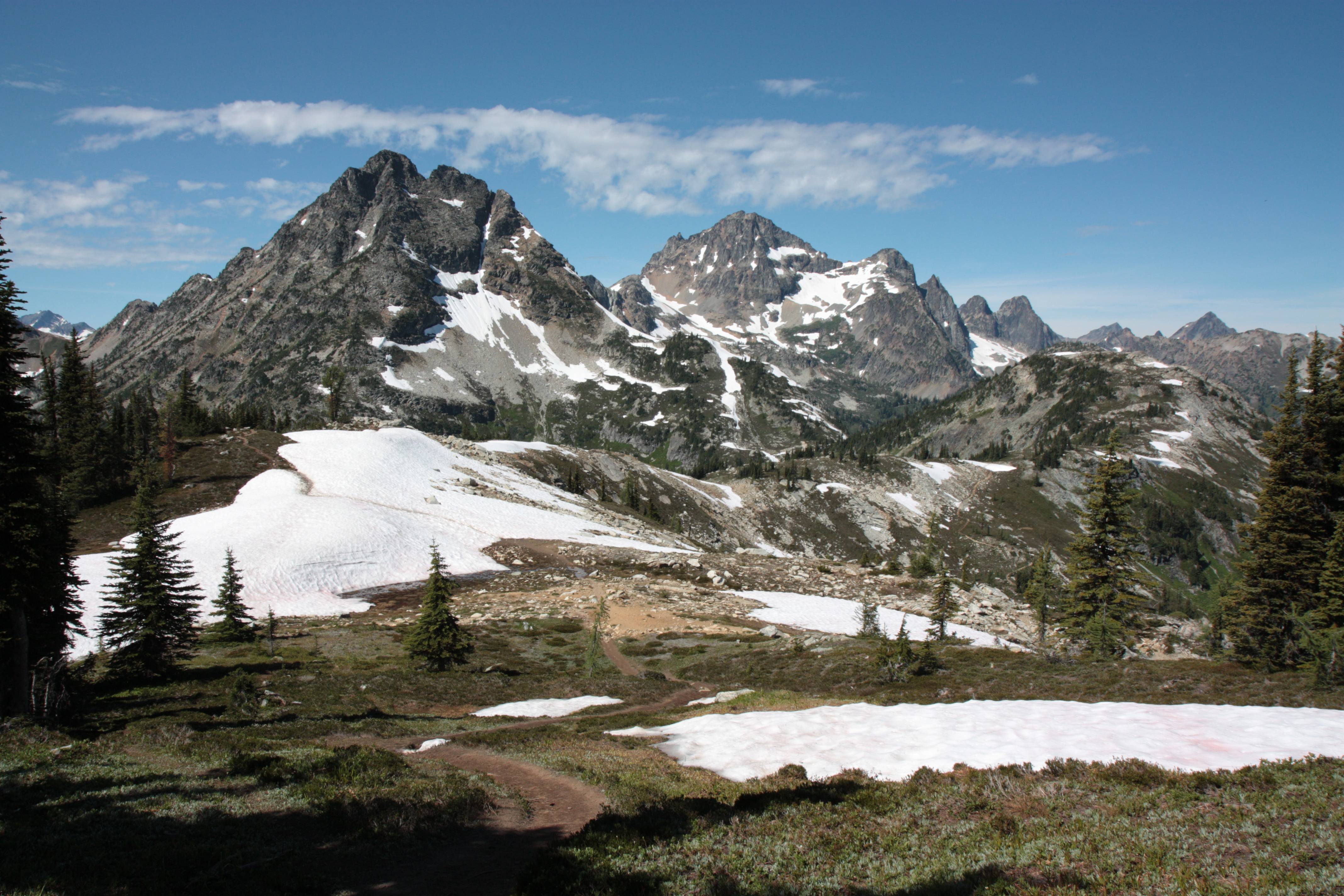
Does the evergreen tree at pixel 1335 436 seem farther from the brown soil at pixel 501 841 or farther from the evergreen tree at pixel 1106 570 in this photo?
the brown soil at pixel 501 841

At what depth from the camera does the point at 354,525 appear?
63281mm

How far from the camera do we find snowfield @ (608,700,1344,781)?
14.4m

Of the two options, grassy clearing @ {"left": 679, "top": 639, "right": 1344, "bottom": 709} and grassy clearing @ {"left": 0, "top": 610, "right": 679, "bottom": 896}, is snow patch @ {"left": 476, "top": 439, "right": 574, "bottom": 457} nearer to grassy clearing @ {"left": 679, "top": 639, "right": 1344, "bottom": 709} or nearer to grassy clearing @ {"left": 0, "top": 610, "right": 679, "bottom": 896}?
grassy clearing @ {"left": 679, "top": 639, "right": 1344, "bottom": 709}

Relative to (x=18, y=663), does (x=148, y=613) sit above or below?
below

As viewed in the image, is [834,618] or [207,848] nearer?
[207,848]

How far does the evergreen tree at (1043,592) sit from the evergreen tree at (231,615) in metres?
53.1

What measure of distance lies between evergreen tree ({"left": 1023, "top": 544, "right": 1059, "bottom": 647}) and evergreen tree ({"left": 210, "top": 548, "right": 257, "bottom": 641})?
53126 millimetres

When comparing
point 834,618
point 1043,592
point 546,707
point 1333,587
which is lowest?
point 834,618

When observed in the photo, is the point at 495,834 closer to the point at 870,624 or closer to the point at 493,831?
the point at 493,831

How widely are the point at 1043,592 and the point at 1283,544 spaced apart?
21.8m

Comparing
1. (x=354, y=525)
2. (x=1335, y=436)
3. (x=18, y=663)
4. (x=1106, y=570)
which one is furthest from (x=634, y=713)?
(x=354, y=525)

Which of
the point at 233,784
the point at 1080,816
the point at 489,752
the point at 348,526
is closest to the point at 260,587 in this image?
the point at 348,526

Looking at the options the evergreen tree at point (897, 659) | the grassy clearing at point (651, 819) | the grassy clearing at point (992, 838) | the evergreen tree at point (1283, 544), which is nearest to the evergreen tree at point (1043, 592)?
the evergreen tree at point (1283, 544)

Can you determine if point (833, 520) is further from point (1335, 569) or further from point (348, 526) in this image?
point (1335, 569)
